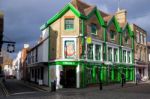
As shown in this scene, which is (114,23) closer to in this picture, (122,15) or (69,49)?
(122,15)

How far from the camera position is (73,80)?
111ft

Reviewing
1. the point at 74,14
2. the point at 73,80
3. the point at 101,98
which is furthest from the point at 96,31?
the point at 101,98

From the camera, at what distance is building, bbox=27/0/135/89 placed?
33562mm

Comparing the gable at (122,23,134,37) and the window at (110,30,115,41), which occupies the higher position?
the gable at (122,23,134,37)

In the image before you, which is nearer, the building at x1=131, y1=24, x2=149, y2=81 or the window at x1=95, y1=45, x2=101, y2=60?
the window at x1=95, y1=45, x2=101, y2=60

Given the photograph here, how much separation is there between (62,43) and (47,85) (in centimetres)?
654

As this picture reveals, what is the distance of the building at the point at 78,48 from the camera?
33.6 metres

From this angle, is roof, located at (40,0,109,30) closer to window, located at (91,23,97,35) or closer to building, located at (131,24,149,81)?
window, located at (91,23,97,35)

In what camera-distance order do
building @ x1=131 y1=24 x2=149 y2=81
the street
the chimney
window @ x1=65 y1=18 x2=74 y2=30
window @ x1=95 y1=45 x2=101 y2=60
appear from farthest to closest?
building @ x1=131 y1=24 x2=149 y2=81 < the chimney < window @ x1=95 y1=45 x2=101 y2=60 < window @ x1=65 y1=18 x2=74 y2=30 < the street

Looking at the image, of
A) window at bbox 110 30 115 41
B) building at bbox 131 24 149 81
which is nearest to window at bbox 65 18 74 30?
window at bbox 110 30 115 41

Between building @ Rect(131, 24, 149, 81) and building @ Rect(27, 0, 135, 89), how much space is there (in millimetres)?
8815

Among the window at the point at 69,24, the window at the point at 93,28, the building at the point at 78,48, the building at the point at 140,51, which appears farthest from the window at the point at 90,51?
the building at the point at 140,51

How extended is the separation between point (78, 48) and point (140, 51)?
2098 centimetres

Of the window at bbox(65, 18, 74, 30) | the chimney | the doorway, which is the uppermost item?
the chimney
